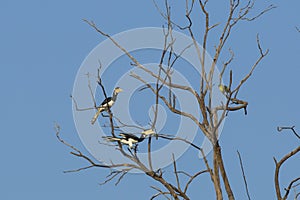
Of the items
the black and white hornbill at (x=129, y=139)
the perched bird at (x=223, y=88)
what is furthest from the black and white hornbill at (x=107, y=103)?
the perched bird at (x=223, y=88)

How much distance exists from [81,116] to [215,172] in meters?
1.30

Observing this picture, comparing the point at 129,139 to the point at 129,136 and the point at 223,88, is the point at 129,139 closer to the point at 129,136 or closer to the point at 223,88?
the point at 129,136

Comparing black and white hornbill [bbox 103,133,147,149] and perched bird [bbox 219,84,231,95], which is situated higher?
perched bird [bbox 219,84,231,95]

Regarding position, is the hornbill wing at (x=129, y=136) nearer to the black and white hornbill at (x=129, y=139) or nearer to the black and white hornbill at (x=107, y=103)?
the black and white hornbill at (x=129, y=139)

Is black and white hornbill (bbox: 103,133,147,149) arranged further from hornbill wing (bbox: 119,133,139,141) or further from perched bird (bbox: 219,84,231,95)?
perched bird (bbox: 219,84,231,95)

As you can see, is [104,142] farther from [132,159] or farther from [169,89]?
[169,89]

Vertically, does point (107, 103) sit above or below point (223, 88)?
below

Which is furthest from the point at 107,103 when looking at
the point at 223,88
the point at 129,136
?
the point at 223,88

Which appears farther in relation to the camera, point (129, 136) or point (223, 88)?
point (129, 136)

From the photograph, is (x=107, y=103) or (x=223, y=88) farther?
(x=107, y=103)

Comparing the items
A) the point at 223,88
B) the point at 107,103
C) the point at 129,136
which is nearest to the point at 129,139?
the point at 129,136

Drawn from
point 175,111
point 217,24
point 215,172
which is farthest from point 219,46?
point 215,172

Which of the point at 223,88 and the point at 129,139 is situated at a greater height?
the point at 223,88

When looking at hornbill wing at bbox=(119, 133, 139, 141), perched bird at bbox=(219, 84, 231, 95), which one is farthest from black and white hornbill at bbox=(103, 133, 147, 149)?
perched bird at bbox=(219, 84, 231, 95)
